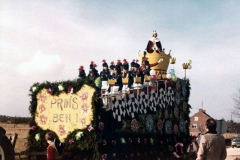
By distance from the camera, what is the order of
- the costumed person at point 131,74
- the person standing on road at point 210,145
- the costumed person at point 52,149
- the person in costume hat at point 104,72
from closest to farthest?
the person standing on road at point 210,145 < the costumed person at point 52,149 < the costumed person at point 131,74 < the person in costume hat at point 104,72

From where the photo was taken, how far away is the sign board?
45.5 ft

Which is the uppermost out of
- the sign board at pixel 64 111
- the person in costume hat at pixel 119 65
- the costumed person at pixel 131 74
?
the person in costume hat at pixel 119 65

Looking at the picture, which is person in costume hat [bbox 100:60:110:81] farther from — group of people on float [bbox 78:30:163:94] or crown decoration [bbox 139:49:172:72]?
crown decoration [bbox 139:49:172:72]

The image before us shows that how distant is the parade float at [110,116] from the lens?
13773 millimetres

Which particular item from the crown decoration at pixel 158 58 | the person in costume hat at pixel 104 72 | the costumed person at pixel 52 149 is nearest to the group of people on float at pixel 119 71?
the person in costume hat at pixel 104 72

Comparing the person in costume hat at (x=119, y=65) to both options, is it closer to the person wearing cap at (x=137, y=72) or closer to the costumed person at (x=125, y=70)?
the costumed person at (x=125, y=70)

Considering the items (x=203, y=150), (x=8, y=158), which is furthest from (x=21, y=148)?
(x=203, y=150)

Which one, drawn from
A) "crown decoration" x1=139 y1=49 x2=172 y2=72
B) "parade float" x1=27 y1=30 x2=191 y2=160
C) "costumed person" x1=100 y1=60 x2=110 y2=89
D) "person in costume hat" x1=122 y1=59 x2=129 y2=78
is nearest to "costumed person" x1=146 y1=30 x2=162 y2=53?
"crown decoration" x1=139 y1=49 x2=172 y2=72

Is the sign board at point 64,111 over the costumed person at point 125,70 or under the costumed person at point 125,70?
under

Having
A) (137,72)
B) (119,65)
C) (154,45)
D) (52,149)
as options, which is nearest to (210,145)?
(52,149)

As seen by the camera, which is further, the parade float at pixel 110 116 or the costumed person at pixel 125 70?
the costumed person at pixel 125 70

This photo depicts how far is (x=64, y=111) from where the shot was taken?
14.5 m

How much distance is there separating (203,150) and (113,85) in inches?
337

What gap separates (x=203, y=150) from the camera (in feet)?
21.8
